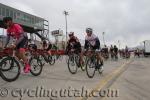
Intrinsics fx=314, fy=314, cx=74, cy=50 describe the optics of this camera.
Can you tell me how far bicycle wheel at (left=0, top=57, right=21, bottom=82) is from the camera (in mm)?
9383

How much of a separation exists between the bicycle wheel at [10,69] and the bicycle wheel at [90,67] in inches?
115

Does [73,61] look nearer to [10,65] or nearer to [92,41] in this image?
[92,41]

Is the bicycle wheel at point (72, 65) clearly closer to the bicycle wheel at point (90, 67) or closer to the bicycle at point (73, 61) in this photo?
the bicycle at point (73, 61)

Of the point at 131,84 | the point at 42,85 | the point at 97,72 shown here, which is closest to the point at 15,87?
the point at 42,85

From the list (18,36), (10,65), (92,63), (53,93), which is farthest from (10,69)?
(92,63)

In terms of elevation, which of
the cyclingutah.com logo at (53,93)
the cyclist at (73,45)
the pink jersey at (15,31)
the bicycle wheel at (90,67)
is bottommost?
the cyclingutah.com logo at (53,93)

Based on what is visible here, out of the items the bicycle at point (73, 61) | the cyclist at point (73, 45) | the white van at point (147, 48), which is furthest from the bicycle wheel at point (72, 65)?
the white van at point (147, 48)

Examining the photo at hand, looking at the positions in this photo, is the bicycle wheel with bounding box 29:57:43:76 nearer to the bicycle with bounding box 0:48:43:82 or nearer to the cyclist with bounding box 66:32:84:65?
the bicycle with bounding box 0:48:43:82

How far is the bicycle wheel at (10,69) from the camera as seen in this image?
9383mm

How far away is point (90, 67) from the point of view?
39.2 feet

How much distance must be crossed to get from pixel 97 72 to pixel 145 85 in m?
3.76

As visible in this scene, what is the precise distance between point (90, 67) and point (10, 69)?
350cm

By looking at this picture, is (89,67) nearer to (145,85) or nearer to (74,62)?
(74,62)

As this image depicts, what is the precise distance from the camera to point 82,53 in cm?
1322
